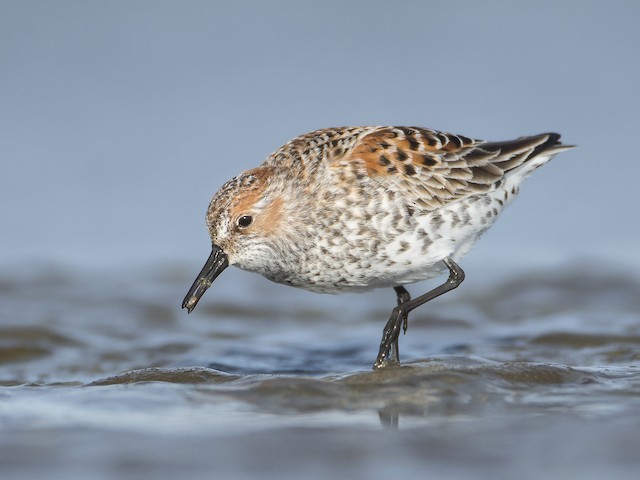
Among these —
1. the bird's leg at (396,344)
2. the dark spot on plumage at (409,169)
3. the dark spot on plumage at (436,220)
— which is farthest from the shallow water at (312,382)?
the dark spot on plumage at (409,169)

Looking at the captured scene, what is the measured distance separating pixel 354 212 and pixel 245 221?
68 centimetres

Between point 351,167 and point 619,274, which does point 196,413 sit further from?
point 619,274

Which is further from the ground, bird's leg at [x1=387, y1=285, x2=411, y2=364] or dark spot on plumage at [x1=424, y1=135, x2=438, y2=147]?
dark spot on plumage at [x1=424, y1=135, x2=438, y2=147]

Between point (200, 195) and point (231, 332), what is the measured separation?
10.2 feet

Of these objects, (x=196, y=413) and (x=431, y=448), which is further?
(x=196, y=413)

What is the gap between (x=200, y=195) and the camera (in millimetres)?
11289

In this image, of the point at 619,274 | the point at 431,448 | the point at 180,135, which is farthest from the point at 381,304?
the point at 431,448

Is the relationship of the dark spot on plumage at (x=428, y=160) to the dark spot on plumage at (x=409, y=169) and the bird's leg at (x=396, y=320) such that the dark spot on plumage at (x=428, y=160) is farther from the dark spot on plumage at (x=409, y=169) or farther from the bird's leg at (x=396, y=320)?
the bird's leg at (x=396, y=320)

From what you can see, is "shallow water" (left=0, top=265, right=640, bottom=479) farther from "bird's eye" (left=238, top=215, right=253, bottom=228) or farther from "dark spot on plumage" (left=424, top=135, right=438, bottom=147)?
"dark spot on plumage" (left=424, top=135, right=438, bottom=147)

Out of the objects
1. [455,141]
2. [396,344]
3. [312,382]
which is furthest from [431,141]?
[312,382]

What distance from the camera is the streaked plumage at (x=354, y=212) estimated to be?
6.25 m

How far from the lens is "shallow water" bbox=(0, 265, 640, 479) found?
4.30 meters

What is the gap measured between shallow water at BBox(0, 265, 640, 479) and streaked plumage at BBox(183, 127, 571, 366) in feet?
2.11

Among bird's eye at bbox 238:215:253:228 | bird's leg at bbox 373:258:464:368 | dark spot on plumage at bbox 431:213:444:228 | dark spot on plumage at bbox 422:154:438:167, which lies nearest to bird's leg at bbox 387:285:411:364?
bird's leg at bbox 373:258:464:368
